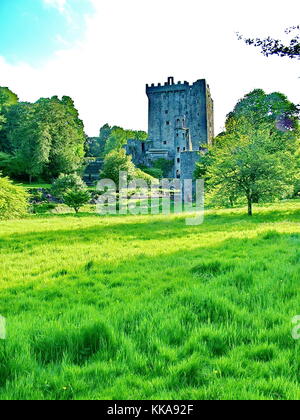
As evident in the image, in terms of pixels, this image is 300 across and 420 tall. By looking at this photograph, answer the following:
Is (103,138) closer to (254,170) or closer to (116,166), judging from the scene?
(116,166)

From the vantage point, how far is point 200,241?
449 inches

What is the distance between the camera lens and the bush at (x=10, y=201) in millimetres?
11820

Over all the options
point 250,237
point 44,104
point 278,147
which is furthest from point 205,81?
point 250,237

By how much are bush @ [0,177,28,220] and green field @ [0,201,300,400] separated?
3610 millimetres

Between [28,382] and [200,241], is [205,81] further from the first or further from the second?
[28,382]

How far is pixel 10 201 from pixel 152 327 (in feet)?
31.3

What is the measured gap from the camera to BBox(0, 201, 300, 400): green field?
314 cm

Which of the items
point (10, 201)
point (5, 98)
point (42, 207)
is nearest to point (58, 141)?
point (5, 98)

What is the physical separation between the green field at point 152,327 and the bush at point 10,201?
11.8ft

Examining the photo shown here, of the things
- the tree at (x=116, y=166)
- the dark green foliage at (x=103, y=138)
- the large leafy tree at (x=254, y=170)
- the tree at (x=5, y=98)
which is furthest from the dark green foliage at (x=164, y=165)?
the large leafy tree at (x=254, y=170)

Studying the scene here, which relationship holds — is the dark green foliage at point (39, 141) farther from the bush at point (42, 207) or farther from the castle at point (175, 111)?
the castle at point (175, 111)

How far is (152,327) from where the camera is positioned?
4340 mm
